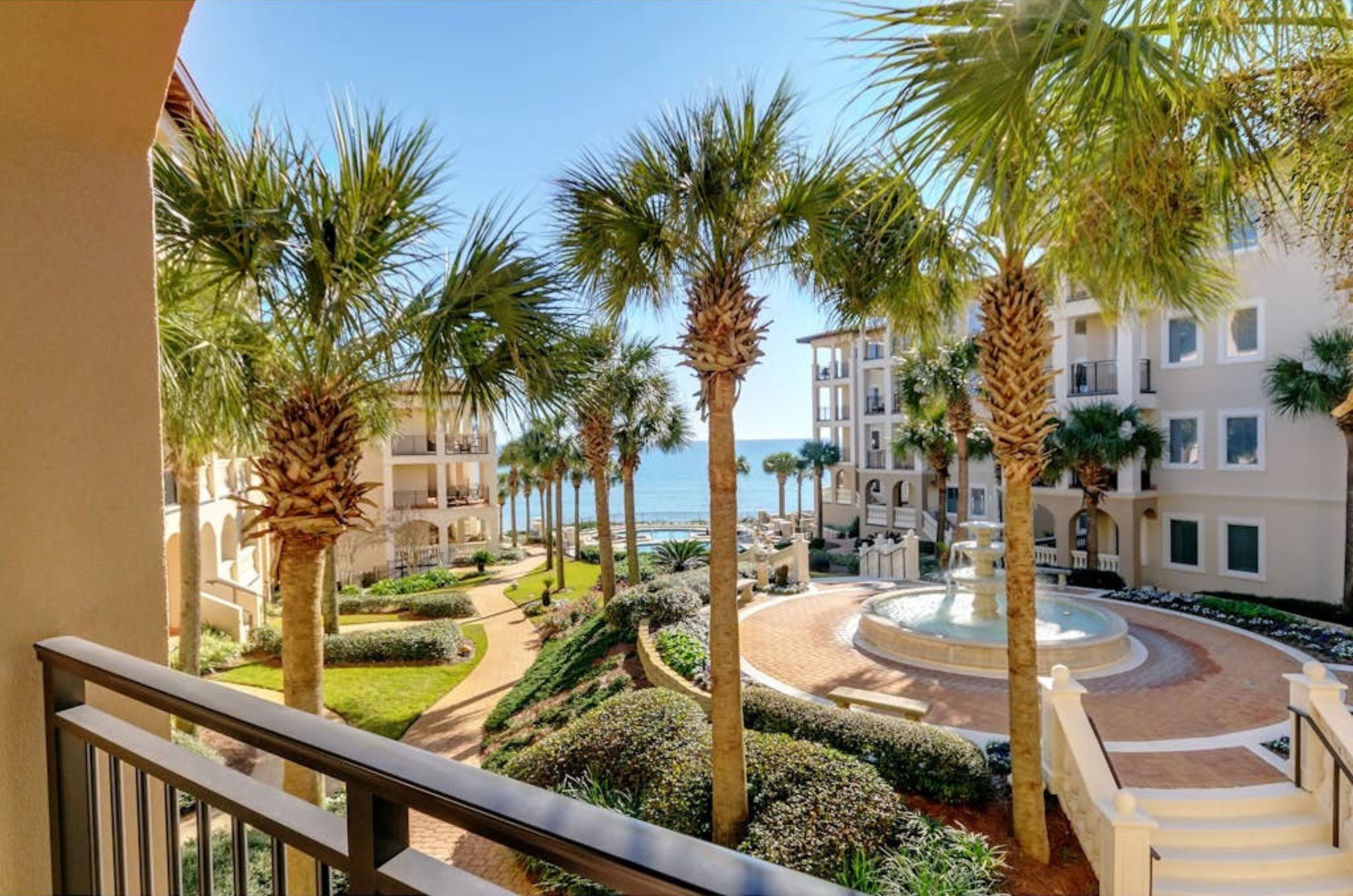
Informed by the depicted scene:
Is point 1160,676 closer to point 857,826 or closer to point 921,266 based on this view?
point 857,826

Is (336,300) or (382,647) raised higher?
(336,300)

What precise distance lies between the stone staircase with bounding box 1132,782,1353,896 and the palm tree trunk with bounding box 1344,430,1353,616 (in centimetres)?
1309

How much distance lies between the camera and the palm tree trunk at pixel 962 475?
21594mm

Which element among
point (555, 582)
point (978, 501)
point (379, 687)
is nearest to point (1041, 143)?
point (379, 687)

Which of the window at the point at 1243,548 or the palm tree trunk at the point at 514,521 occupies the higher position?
the window at the point at 1243,548

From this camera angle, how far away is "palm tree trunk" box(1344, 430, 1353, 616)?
15891 millimetres

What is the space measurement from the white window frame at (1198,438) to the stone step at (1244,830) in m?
17.2

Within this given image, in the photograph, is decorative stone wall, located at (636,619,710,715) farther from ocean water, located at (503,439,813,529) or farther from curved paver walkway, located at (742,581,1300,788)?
ocean water, located at (503,439,813,529)

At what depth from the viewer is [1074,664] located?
38.0 ft

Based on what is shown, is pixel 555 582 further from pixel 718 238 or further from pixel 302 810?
pixel 302 810

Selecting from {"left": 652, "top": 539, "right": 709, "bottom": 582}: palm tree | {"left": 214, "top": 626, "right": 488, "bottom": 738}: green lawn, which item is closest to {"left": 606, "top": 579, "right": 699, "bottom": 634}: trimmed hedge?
{"left": 214, "top": 626, "right": 488, "bottom": 738}: green lawn

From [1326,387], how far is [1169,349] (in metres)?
4.76

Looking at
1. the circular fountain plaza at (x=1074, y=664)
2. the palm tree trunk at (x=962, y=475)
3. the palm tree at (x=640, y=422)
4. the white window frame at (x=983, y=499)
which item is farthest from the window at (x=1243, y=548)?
the palm tree at (x=640, y=422)

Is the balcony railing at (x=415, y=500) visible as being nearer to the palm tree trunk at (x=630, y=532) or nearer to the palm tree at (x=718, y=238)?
the palm tree trunk at (x=630, y=532)
